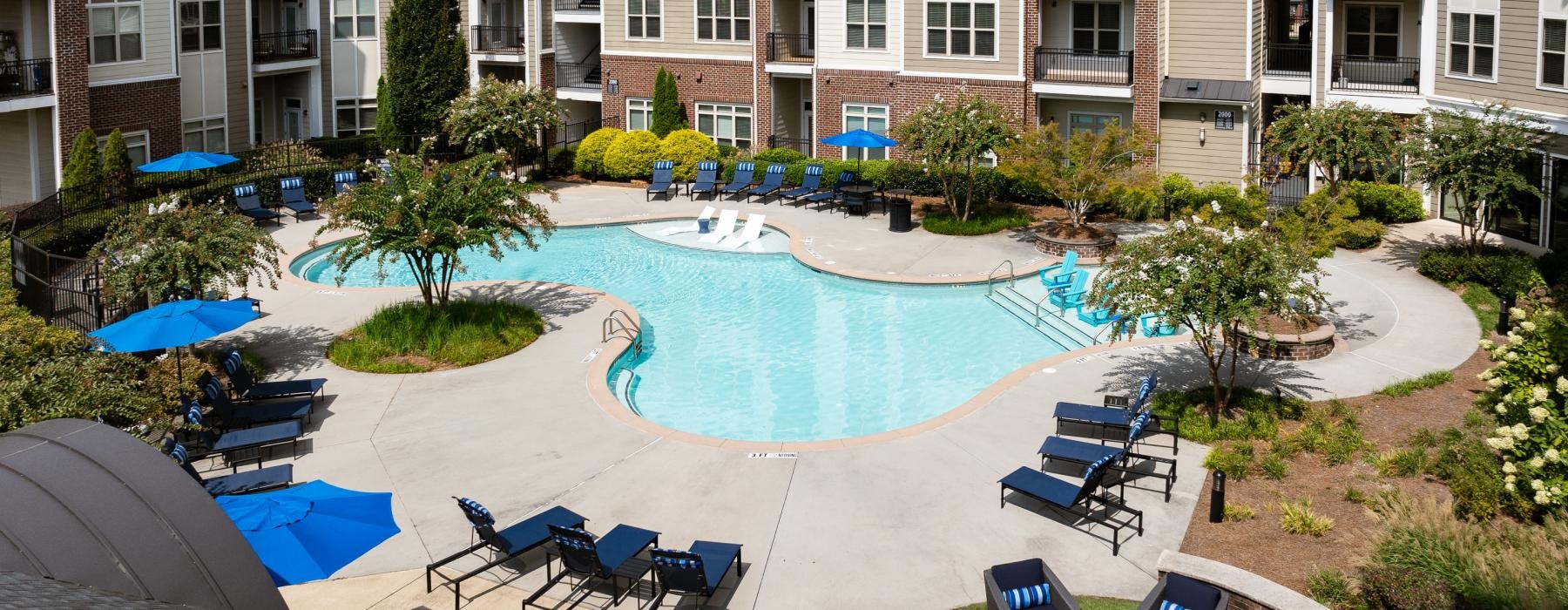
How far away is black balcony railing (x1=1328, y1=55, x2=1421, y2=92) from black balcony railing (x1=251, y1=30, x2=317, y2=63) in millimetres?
30971

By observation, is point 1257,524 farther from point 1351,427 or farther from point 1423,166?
point 1423,166

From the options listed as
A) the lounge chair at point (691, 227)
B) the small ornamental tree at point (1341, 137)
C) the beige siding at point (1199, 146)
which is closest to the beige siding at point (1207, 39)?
the beige siding at point (1199, 146)

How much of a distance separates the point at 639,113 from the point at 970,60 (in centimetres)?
1152

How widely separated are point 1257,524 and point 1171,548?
1.32 meters

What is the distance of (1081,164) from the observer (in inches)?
1280

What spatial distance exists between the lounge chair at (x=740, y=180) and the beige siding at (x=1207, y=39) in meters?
11.8

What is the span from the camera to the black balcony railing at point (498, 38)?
4688 centimetres

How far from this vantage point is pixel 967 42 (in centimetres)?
3994

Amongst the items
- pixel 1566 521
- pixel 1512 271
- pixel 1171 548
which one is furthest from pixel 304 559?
pixel 1512 271

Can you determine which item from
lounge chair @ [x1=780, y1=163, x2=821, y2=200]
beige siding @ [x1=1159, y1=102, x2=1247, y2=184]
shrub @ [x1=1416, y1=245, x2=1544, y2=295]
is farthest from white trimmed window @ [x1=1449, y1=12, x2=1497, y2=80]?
lounge chair @ [x1=780, y1=163, x2=821, y2=200]

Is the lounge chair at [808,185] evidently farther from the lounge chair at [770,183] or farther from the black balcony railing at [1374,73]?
the black balcony railing at [1374,73]

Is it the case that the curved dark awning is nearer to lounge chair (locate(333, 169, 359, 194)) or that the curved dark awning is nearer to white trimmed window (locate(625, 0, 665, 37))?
lounge chair (locate(333, 169, 359, 194))

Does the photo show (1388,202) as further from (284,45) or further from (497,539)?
(284,45)

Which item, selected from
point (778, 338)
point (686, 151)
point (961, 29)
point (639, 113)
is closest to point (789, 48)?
point (686, 151)
